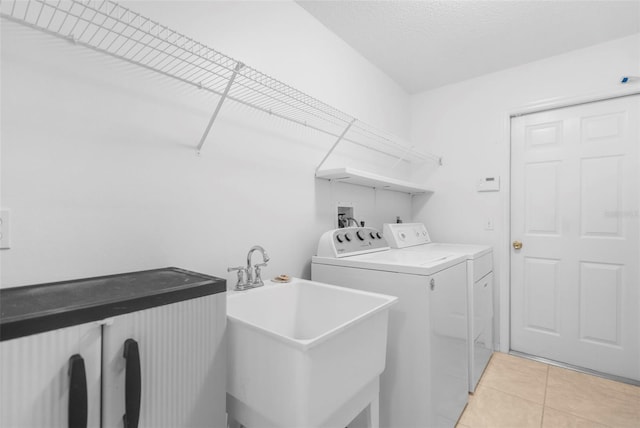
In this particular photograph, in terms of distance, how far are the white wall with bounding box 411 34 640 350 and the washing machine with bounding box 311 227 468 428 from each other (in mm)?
1190

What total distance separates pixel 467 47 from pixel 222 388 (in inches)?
109

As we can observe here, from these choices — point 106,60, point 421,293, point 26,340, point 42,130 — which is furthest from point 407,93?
point 26,340

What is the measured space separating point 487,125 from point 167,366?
3.04 meters

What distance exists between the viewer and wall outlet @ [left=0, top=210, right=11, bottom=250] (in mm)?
849

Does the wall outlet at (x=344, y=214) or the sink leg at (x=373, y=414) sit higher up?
the wall outlet at (x=344, y=214)

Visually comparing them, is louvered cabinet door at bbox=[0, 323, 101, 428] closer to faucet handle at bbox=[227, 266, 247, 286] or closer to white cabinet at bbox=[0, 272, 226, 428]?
white cabinet at bbox=[0, 272, 226, 428]

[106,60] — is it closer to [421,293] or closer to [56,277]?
[56,277]

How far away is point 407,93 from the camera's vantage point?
3.18 metres

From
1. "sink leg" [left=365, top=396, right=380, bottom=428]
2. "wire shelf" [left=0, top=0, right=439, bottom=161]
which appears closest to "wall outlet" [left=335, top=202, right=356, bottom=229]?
"wire shelf" [left=0, top=0, right=439, bottom=161]

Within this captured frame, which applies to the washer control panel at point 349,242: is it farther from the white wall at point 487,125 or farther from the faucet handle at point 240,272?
the white wall at point 487,125

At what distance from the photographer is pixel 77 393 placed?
63 cm

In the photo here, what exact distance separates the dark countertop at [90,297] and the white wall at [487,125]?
8.39 ft

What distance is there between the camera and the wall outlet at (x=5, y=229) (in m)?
0.85

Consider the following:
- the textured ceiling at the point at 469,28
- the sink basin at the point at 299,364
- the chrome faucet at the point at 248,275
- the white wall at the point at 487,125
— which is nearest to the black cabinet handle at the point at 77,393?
the sink basin at the point at 299,364
